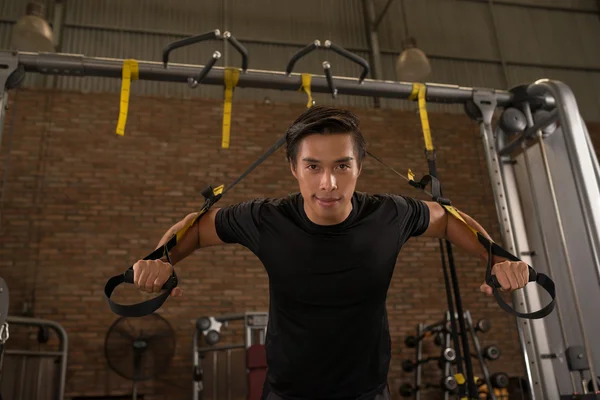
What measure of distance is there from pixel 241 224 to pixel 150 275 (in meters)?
0.40

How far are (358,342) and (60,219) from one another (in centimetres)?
534

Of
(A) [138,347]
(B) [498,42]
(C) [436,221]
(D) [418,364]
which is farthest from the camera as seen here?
(B) [498,42]

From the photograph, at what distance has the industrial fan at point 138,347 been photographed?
16.1ft

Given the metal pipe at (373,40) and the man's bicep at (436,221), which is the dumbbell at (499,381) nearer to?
the metal pipe at (373,40)

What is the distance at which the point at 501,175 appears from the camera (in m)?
3.38

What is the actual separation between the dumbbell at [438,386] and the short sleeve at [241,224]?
163 inches

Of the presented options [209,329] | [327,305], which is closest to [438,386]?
[209,329]

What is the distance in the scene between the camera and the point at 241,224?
1.80 meters

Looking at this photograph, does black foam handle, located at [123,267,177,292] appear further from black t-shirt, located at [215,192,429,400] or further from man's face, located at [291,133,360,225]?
man's face, located at [291,133,360,225]

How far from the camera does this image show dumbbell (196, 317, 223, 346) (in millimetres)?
5262

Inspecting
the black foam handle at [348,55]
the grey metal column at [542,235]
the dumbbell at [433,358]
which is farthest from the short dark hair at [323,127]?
the dumbbell at [433,358]

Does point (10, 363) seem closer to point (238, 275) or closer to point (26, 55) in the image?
point (238, 275)

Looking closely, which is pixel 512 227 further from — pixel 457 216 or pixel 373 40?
pixel 373 40

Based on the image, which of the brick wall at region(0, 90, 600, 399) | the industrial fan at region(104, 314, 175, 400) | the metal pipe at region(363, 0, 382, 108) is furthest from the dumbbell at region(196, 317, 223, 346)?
the metal pipe at region(363, 0, 382, 108)
